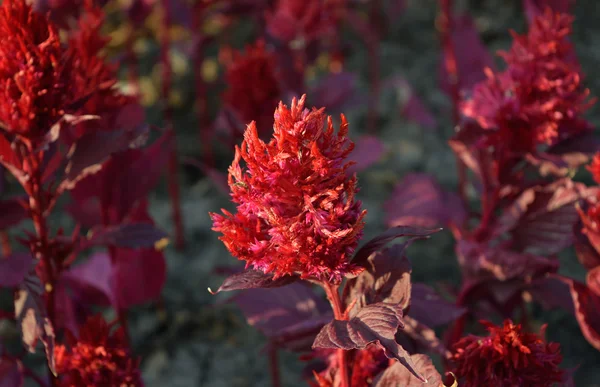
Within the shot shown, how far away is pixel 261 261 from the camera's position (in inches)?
35.3

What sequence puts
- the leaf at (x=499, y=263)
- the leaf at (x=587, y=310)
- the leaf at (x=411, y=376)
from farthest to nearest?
the leaf at (x=499, y=263), the leaf at (x=587, y=310), the leaf at (x=411, y=376)

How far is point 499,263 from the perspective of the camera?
4.42ft

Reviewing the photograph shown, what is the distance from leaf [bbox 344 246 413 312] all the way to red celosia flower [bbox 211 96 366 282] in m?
0.14

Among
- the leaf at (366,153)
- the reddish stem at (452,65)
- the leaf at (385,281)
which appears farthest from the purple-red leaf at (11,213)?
the reddish stem at (452,65)

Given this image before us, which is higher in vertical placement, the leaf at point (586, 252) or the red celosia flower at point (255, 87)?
the red celosia flower at point (255, 87)

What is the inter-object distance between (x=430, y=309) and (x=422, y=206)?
1.46 feet

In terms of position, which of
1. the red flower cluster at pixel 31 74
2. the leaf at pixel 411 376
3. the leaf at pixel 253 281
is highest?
the red flower cluster at pixel 31 74

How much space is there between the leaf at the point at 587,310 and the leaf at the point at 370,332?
0.49 metres

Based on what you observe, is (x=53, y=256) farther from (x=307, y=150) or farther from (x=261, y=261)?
(x=307, y=150)

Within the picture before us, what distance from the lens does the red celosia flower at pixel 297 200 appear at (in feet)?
2.76

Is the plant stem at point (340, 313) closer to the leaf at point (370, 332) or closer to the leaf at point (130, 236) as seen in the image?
the leaf at point (370, 332)

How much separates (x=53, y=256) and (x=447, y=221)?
0.96 metres

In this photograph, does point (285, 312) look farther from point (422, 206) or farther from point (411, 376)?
point (422, 206)

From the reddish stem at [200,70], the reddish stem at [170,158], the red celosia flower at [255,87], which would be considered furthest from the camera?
the reddish stem at [200,70]
